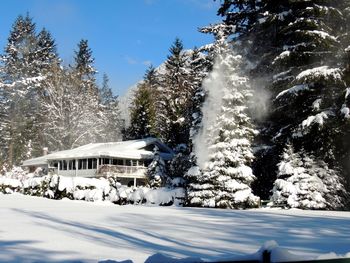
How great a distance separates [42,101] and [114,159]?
12999 millimetres

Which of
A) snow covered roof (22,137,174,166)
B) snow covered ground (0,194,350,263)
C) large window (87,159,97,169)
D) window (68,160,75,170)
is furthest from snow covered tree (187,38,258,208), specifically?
window (68,160,75,170)

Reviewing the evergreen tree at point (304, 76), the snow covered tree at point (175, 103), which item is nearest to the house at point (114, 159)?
the snow covered tree at point (175, 103)

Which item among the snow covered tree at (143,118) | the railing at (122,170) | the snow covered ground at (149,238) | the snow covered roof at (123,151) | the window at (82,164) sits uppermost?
the snow covered tree at (143,118)

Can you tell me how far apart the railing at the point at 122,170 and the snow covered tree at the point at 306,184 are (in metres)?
23.4

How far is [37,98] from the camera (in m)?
60.2

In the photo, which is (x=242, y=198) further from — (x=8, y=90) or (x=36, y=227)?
(x=8, y=90)

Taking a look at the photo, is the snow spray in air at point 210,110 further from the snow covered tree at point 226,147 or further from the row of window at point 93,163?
the row of window at point 93,163

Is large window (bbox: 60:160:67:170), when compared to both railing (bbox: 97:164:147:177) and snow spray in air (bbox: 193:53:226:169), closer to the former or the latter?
railing (bbox: 97:164:147:177)

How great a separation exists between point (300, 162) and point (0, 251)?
17.5 m

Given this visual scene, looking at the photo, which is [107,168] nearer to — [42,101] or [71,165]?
[71,165]

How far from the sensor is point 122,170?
43719 mm

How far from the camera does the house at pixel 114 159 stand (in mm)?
43812

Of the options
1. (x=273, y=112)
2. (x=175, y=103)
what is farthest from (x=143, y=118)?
(x=273, y=112)

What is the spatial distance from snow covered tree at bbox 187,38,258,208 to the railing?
20349 millimetres
